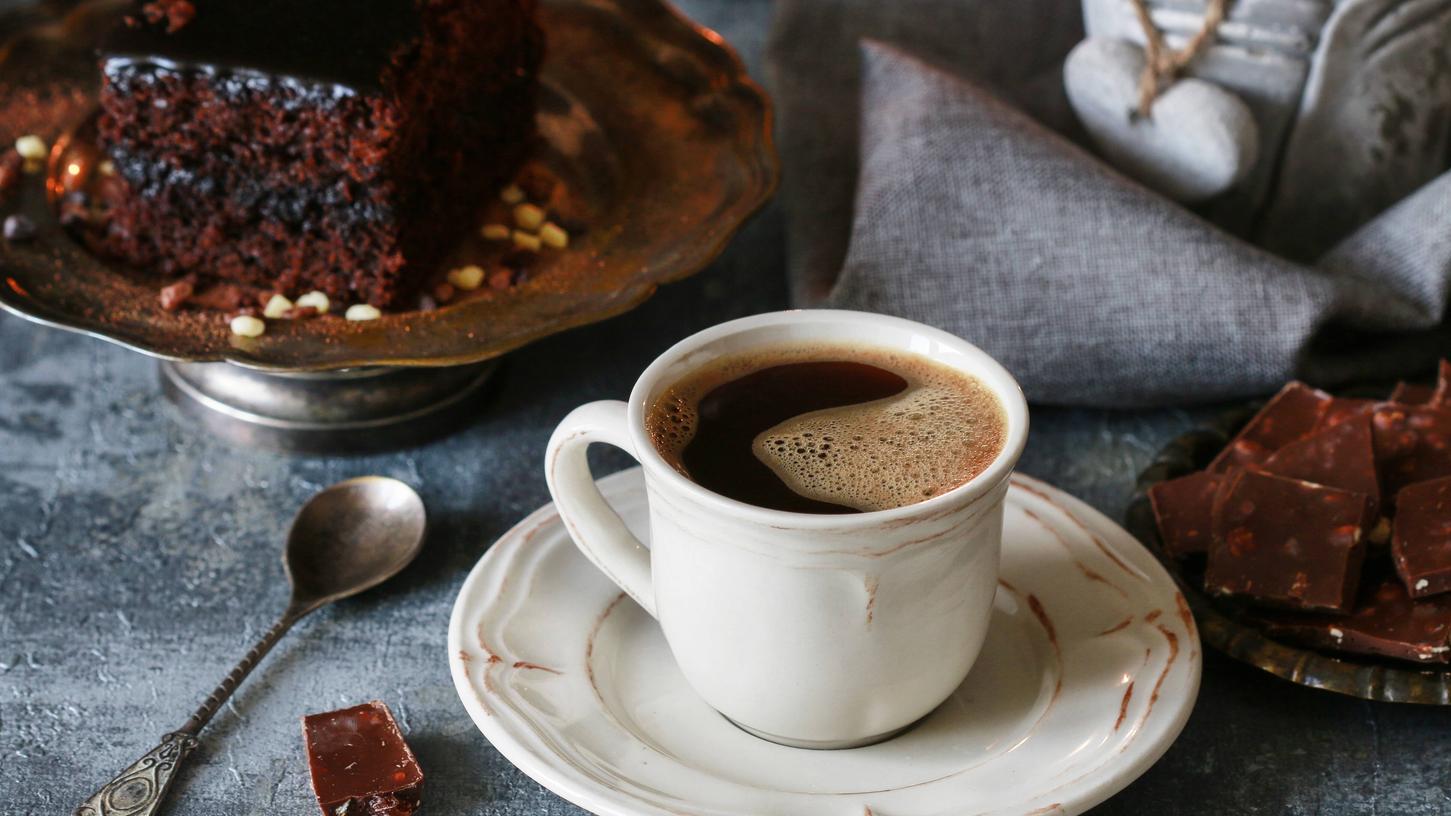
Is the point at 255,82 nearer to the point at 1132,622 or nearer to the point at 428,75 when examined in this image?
the point at 428,75

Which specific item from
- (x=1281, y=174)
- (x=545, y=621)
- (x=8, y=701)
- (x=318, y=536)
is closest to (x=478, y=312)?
(x=318, y=536)

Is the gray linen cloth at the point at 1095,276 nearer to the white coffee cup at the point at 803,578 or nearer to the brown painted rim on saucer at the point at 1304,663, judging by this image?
the brown painted rim on saucer at the point at 1304,663

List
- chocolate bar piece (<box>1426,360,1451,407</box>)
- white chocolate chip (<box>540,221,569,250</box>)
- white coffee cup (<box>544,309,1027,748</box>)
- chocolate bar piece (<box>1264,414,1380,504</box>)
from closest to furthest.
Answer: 1. white coffee cup (<box>544,309,1027,748</box>)
2. chocolate bar piece (<box>1264,414,1380,504</box>)
3. chocolate bar piece (<box>1426,360,1451,407</box>)
4. white chocolate chip (<box>540,221,569,250</box>)

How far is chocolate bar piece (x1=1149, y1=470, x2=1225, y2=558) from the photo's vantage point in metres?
0.96

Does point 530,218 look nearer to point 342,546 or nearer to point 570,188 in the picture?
point 570,188

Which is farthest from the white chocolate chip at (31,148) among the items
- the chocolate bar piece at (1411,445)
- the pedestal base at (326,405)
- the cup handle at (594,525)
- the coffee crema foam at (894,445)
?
the chocolate bar piece at (1411,445)

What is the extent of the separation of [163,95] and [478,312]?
0.37 m

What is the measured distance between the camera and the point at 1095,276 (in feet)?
4.01

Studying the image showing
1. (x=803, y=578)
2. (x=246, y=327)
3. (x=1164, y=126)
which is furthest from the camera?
(x=1164, y=126)

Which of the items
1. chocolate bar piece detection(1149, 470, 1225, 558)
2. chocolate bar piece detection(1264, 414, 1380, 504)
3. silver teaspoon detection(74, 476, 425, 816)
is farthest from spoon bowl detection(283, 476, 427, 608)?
chocolate bar piece detection(1264, 414, 1380, 504)

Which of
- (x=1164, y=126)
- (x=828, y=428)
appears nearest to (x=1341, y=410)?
(x=1164, y=126)

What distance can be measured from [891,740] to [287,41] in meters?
0.84

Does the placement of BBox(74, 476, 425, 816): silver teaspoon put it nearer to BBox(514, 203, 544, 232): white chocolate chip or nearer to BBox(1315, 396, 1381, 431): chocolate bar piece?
BBox(514, 203, 544, 232): white chocolate chip

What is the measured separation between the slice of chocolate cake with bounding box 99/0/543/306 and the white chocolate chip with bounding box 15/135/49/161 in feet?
0.32
